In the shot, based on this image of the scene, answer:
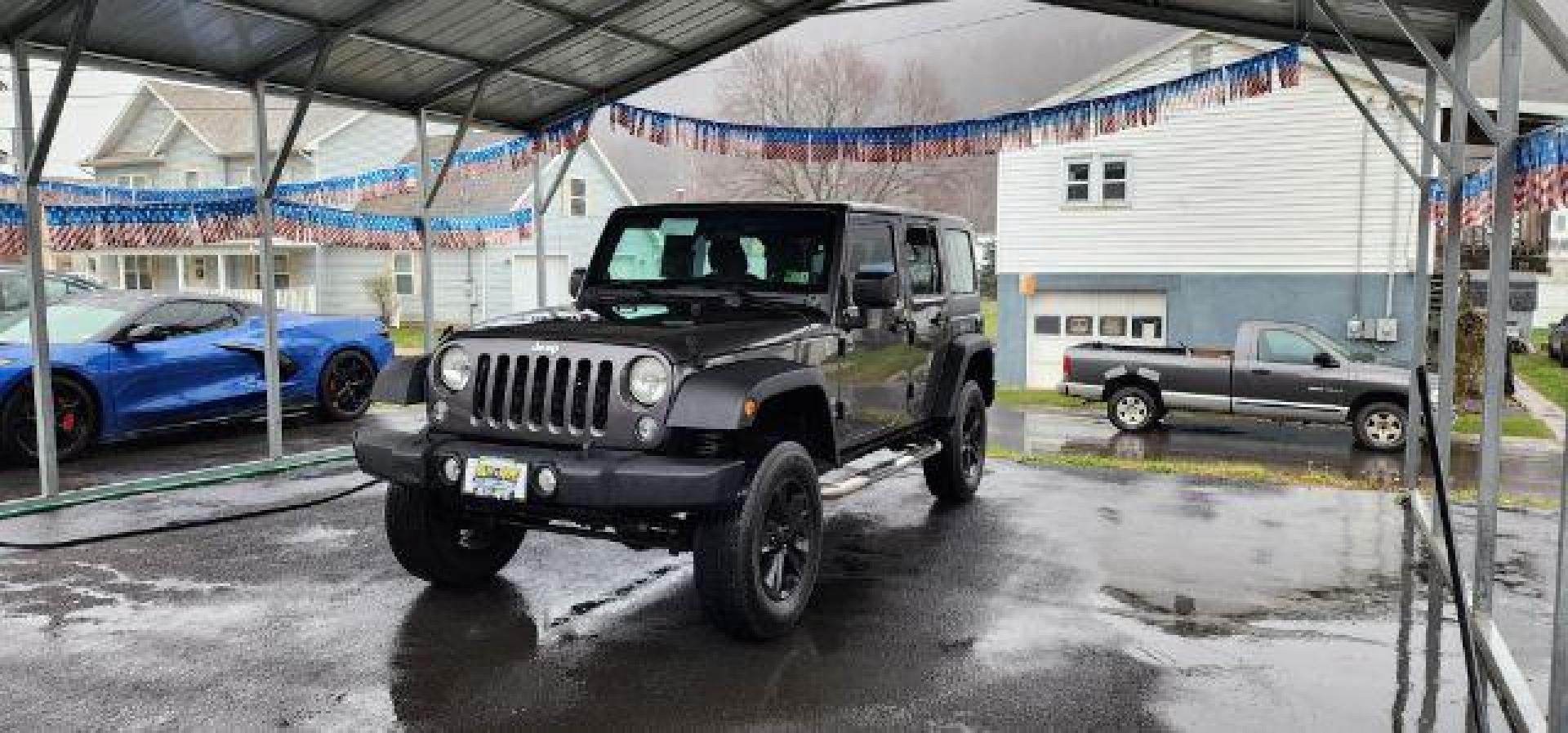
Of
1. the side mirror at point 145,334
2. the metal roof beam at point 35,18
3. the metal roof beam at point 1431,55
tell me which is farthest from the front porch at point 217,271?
the metal roof beam at point 1431,55

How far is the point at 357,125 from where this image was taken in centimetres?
3231

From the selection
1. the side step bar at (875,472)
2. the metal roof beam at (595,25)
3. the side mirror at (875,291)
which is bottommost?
the side step bar at (875,472)

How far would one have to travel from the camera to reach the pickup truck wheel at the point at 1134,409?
14789 mm

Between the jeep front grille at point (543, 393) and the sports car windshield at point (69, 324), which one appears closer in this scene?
the jeep front grille at point (543, 393)

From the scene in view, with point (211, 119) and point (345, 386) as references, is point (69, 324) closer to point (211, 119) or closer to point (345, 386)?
point (345, 386)

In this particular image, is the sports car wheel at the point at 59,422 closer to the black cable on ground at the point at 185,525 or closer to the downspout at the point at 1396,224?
the black cable on ground at the point at 185,525

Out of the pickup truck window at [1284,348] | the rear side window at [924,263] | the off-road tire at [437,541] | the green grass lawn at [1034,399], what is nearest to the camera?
the off-road tire at [437,541]

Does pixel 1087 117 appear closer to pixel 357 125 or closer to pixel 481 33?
pixel 481 33

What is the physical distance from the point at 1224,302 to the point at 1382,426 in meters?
6.56

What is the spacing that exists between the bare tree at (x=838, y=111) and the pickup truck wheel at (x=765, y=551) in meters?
31.4

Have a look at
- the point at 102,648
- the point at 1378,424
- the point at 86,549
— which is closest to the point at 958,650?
the point at 102,648

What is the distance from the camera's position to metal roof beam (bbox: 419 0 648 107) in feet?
29.9

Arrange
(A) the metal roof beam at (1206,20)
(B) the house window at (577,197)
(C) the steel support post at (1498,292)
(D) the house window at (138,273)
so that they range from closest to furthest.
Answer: (C) the steel support post at (1498,292) → (A) the metal roof beam at (1206,20) → (B) the house window at (577,197) → (D) the house window at (138,273)

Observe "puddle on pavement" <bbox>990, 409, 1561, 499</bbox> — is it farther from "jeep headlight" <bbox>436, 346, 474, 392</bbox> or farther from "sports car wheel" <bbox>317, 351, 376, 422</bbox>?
"jeep headlight" <bbox>436, 346, 474, 392</bbox>
